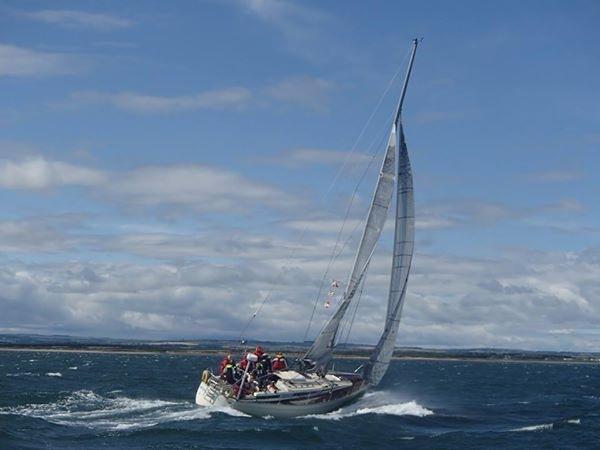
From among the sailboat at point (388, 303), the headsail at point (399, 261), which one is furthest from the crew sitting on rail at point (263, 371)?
the headsail at point (399, 261)

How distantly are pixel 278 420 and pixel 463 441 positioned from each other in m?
9.12

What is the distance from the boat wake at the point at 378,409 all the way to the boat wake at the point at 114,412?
5337mm

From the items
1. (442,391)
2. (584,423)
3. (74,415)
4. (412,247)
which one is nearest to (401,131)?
(412,247)

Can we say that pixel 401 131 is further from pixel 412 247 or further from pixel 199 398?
pixel 199 398

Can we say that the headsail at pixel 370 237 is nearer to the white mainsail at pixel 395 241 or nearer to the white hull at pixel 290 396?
the white mainsail at pixel 395 241

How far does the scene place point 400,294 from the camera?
1866 inches

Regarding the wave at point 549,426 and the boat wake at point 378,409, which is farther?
the boat wake at point 378,409

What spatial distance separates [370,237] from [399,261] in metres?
2.05

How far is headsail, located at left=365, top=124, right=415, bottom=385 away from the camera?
46.8 m

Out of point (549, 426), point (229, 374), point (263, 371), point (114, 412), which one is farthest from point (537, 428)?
point (114, 412)

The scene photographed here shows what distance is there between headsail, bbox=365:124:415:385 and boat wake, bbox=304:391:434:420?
5.54 ft

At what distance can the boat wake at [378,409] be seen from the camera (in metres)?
44.7

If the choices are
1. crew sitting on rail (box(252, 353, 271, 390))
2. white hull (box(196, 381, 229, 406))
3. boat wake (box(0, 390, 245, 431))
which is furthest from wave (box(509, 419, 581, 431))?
white hull (box(196, 381, 229, 406))

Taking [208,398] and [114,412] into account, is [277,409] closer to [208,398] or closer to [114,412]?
[208,398]
